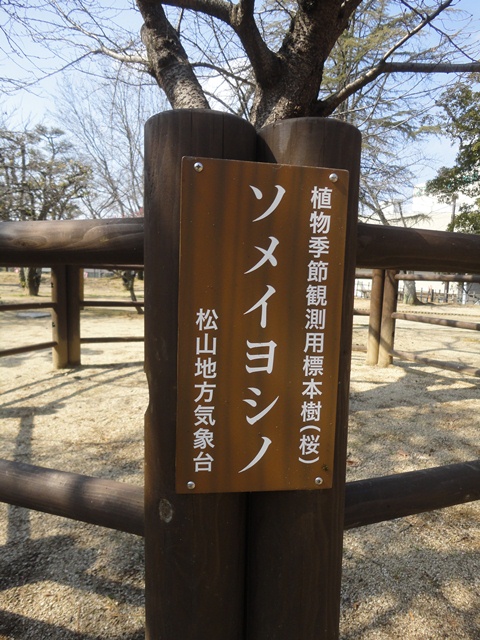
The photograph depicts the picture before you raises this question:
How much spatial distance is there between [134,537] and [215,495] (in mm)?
972

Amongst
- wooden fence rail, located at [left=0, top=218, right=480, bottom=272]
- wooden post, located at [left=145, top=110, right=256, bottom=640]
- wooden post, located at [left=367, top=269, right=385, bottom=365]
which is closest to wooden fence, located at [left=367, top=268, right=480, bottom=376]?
wooden post, located at [left=367, top=269, right=385, bottom=365]

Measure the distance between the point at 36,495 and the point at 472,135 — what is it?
36.5 feet

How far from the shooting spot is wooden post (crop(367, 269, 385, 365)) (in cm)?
395

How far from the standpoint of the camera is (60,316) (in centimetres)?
354

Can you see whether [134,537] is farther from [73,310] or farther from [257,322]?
[73,310]

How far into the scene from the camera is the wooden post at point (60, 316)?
3.45 m

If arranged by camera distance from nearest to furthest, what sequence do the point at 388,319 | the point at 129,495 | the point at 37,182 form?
the point at 129,495, the point at 388,319, the point at 37,182

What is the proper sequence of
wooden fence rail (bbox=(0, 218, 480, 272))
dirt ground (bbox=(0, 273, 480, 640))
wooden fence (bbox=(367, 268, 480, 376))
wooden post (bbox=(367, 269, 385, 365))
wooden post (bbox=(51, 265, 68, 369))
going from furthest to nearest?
wooden post (bbox=(367, 269, 385, 365)) < wooden fence (bbox=(367, 268, 480, 376)) < wooden post (bbox=(51, 265, 68, 369)) < dirt ground (bbox=(0, 273, 480, 640)) < wooden fence rail (bbox=(0, 218, 480, 272))

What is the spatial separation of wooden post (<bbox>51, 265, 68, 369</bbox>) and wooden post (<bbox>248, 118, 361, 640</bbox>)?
3109 mm

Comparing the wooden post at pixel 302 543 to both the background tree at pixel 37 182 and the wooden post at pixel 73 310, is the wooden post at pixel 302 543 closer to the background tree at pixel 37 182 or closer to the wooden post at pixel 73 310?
the wooden post at pixel 73 310

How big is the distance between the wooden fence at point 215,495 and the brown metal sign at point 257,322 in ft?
0.11

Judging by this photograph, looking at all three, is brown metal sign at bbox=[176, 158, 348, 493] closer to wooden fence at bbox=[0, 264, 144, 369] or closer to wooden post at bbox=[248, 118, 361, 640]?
wooden post at bbox=[248, 118, 361, 640]

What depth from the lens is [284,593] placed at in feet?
2.45

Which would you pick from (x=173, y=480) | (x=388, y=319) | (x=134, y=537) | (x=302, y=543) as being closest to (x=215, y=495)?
(x=173, y=480)
